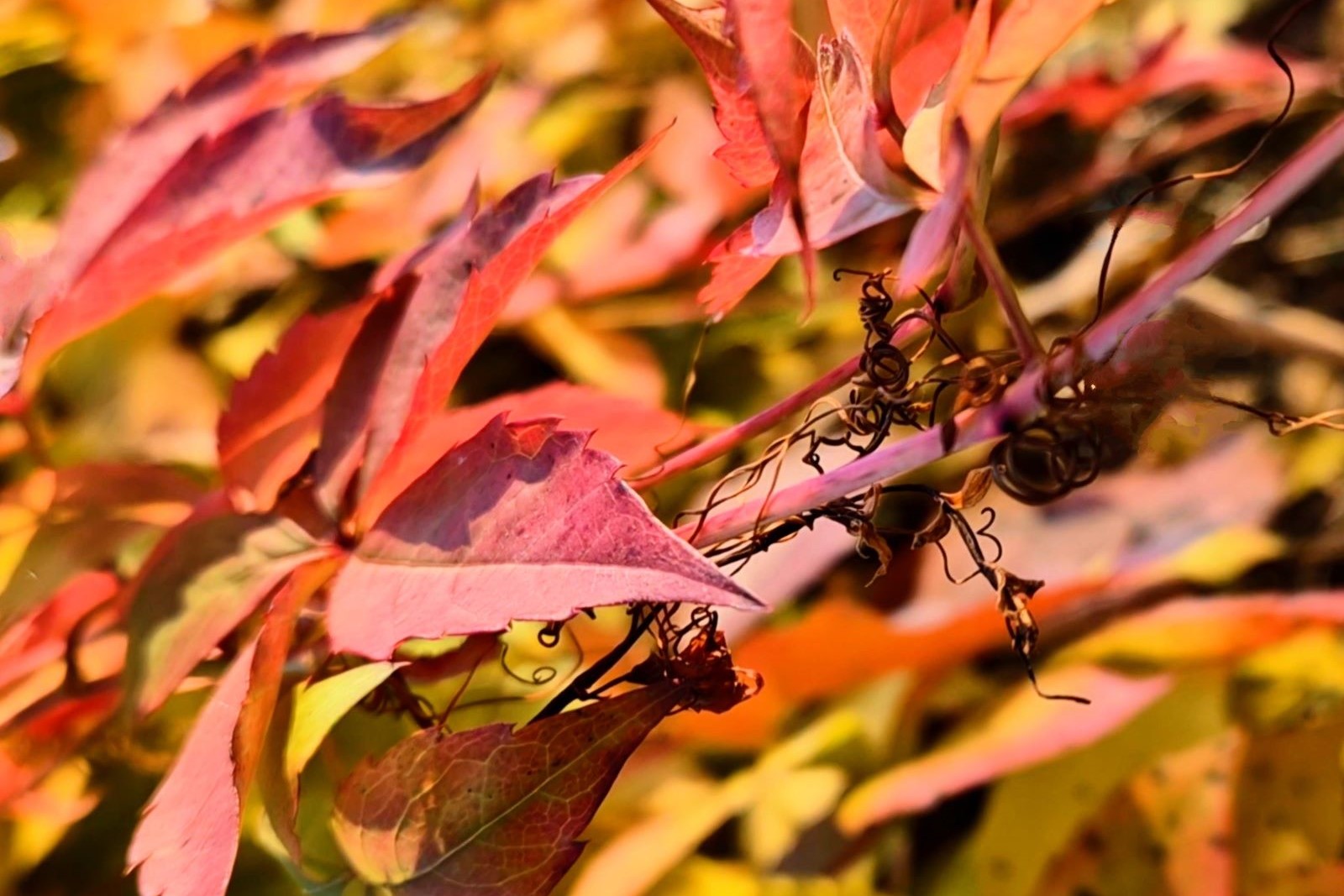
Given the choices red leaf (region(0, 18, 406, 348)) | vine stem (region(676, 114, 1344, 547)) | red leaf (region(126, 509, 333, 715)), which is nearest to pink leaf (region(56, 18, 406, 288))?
red leaf (region(0, 18, 406, 348))

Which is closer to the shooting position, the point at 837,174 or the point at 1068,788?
the point at 837,174

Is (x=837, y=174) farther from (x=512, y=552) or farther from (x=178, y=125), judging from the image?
(x=178, y=125)

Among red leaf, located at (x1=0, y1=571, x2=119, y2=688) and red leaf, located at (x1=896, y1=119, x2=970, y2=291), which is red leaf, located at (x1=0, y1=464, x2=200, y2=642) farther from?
red leaf, located at (x1=896, y1=119, x2=970, y2=291)

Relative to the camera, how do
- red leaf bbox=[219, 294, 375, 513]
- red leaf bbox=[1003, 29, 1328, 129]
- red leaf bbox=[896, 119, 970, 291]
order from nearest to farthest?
red leaf bbox=[896, 119, 970, 291] → red leaf bbox=[219, 294, 375, 513] → red leaf bbox=[1003, 29, 1328, 129]

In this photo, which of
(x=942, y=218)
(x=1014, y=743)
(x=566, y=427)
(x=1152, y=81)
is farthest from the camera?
(x=1152, y=81)

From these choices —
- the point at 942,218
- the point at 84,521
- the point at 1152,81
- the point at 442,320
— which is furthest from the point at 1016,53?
the point at 1152,81

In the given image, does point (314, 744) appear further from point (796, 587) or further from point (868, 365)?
point (796, 587)

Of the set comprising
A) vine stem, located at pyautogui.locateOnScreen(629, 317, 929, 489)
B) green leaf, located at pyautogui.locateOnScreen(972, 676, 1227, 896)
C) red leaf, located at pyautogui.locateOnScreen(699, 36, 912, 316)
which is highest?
red leaf, located at pyautogui.locateOnScreen(699, 36, 912, 316)
